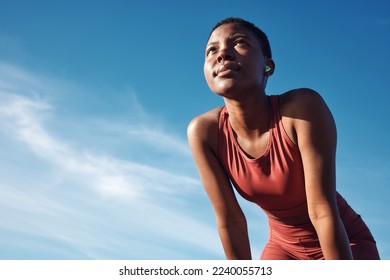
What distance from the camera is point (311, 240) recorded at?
200 inches

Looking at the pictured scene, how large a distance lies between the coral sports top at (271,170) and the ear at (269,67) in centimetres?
31

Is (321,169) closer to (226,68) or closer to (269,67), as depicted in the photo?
(226,68)

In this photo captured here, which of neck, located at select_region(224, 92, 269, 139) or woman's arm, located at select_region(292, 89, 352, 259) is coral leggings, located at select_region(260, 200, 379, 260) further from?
neck, located at select_region(224, 92, 269, 139)

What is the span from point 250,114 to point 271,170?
1.94ft

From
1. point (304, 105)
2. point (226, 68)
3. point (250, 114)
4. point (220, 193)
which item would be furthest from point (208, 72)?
point (220, 193)

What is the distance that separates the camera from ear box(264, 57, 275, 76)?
493cm

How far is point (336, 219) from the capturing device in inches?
160

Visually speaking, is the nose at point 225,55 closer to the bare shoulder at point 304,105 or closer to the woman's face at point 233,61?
the woman's face at point 233,61

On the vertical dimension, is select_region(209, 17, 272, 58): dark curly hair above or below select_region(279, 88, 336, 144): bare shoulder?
above

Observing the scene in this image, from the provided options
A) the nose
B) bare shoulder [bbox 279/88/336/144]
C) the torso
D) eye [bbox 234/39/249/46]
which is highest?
eye [bbox 234/39/249/46]

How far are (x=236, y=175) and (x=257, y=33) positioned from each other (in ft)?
4.89

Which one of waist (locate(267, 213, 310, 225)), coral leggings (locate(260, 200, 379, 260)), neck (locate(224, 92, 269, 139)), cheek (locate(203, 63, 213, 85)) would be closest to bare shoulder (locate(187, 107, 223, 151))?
neck (locate(224, 92, 269, 139))

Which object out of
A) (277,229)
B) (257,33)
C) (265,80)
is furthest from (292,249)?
(257,33)

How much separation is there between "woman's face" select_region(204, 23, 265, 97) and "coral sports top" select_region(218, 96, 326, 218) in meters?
0.43
